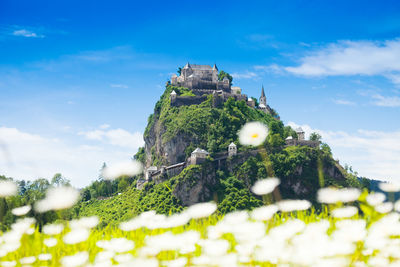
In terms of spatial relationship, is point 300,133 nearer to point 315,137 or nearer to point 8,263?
point 315,137

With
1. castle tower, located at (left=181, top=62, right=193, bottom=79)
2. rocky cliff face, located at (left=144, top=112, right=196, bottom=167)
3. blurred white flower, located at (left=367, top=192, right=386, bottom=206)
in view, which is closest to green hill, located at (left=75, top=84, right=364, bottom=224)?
rocky cliff face, located at (left=144, top=112, right=196, bottom=167)

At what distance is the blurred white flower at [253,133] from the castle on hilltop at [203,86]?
8.31 m

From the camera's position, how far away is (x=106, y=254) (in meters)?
3.92

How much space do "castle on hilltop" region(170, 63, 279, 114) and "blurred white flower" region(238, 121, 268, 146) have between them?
831cm

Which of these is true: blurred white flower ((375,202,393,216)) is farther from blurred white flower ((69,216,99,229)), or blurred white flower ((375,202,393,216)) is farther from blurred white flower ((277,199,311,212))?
blurred white flower ((69,216,99,229))

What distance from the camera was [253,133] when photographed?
8288 centimetres

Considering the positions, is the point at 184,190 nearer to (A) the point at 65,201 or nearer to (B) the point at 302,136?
(B) the point at 302,136

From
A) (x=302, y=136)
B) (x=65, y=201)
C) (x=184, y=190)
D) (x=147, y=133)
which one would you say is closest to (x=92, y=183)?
(x=147, y=133)

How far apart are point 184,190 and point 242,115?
25304 mm

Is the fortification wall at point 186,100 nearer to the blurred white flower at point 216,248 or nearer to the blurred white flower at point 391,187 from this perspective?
the blurred white flower at point 391,187

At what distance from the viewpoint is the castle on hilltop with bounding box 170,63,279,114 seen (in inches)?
3484

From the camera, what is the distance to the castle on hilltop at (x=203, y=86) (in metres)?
88.5

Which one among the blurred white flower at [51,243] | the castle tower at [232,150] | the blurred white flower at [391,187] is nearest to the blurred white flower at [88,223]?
the blurred white flower at [51,243]

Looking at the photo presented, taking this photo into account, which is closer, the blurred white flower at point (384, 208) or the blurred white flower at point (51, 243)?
the blurred white flower at point (384, 208)
